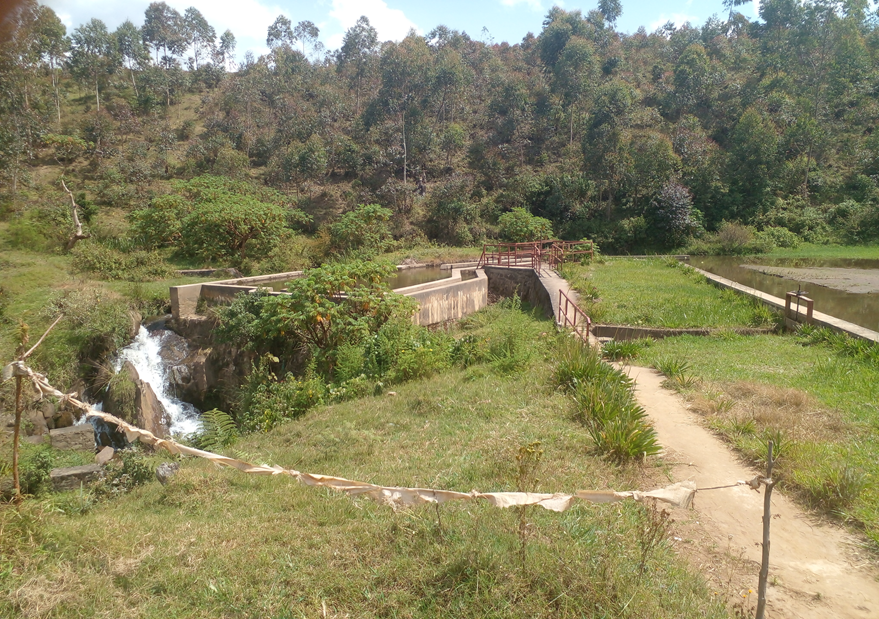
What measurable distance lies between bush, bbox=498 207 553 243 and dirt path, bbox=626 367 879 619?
22409 millimetres

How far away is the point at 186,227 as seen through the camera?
21.4 meters

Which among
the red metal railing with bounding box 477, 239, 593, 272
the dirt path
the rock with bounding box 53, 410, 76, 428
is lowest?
the rock with bounding box 53, 410, 76, 428

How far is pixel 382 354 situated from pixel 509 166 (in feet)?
104

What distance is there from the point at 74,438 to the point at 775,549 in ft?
29.2

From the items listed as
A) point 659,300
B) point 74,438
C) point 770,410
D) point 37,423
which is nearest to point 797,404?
point 770,410

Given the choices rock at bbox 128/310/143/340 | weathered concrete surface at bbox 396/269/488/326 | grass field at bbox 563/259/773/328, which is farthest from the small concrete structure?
grass field at bbox 563/259/773/328

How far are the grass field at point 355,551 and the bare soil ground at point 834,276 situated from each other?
18.9 m

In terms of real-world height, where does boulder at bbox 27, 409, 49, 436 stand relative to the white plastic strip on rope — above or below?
below

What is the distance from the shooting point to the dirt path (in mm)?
3627

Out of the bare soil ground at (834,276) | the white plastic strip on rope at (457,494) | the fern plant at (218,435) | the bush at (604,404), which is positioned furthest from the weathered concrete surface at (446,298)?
the bare soil ground at (834,276)

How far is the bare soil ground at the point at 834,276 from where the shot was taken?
19.3 metres

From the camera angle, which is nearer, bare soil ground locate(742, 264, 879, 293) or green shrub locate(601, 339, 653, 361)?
green shrub locate(601, 339, 653, 361)

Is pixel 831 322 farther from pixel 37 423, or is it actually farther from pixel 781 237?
pixel 781 237

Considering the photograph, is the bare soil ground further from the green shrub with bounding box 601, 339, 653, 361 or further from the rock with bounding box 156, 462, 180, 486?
the rock with bounding box 156, 462, 180, 486
